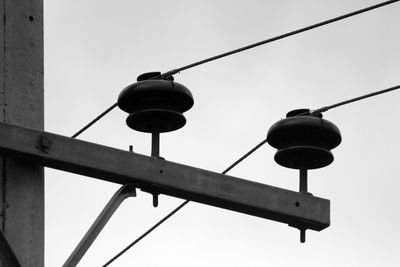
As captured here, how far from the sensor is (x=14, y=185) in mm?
5574

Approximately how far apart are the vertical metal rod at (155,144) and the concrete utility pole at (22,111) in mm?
573

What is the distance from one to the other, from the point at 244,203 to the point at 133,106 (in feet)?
2.51

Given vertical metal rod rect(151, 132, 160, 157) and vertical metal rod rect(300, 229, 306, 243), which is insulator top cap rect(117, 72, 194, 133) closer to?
vertical metal rod rect(151, 132, 160, 157)

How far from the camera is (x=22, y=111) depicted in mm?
5723

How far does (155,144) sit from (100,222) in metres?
0.67

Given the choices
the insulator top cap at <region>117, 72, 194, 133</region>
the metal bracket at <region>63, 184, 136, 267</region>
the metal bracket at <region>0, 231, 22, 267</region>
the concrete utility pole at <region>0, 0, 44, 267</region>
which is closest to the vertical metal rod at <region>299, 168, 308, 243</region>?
the insulator top cap at <region>117, 72, 194, 133</region>

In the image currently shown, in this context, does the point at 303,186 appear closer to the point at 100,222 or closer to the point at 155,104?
the point at 155,104

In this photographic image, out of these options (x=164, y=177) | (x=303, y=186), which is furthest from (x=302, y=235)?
(x=164, y=177)

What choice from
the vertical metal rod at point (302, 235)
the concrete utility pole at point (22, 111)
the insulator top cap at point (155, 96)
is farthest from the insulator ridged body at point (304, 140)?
the concrete utility pole at point (22, 111)

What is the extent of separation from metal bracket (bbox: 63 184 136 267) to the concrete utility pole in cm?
24

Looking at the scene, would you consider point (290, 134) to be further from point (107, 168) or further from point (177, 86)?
point (107, 168)

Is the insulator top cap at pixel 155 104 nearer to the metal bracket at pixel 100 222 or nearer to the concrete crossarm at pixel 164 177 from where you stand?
the concrete crossarm at pixel 164 177

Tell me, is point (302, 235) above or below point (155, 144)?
below

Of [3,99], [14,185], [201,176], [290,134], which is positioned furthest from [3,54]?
[290,134]
